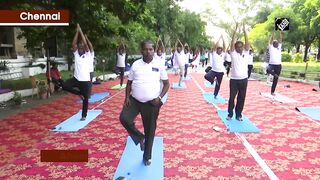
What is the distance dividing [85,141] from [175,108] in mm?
4893

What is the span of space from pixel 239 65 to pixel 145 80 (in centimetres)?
418

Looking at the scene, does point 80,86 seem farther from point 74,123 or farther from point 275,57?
point 275,57

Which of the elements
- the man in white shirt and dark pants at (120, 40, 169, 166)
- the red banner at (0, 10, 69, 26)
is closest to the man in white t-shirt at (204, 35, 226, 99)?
the red banner at (0, 10, 69, 26)

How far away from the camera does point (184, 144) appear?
764cm

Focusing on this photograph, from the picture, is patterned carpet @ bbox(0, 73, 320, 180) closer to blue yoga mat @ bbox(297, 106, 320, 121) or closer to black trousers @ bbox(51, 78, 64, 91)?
blue yoga mat @ bbox(297, 106, 320, 121)

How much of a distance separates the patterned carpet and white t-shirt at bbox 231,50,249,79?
121 centimetres

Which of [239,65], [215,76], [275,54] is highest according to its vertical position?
[275,54]

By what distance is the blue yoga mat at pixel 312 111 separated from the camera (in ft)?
34.5

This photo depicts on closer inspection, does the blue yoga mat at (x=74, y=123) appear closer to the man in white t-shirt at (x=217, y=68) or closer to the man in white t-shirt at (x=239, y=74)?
the man in white t-shirt at (x=239, y=74)

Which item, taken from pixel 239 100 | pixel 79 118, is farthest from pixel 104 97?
pixel 239 100

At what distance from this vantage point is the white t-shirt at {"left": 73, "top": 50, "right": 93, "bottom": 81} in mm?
9602

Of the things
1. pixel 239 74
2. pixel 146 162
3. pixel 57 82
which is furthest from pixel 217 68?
pixel 146 162

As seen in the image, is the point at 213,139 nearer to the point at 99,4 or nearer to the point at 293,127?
the point at 293,127

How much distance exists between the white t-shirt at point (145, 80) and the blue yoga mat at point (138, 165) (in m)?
0.99
